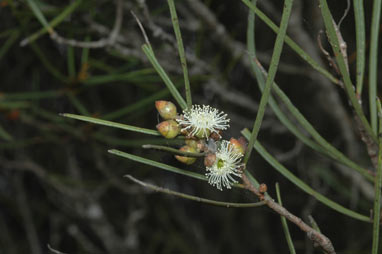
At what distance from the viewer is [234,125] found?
1.92 metres

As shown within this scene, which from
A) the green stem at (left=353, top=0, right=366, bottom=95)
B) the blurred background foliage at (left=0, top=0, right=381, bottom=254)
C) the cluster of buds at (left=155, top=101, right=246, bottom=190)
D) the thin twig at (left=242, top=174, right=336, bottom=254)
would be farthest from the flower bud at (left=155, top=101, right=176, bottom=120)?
the blurred background foliage at (left=0, top=0, right=381, bottom=254)

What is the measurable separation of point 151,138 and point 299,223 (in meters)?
0.83

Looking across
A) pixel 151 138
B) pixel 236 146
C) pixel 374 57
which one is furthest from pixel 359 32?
pixel 151 138

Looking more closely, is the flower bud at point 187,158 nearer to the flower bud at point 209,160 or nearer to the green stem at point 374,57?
the flower bud at point 209,160

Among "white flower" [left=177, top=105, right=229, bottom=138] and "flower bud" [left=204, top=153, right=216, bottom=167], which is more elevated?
"white flower" [left=177, top=105, right=229, bottom=138]

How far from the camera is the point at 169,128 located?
50cm

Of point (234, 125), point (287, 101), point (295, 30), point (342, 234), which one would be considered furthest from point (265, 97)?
point (342, 234)

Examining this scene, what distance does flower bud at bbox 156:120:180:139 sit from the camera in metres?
0.49

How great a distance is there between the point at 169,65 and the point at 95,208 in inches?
27.2

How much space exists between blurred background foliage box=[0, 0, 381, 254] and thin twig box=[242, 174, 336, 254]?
0.59m

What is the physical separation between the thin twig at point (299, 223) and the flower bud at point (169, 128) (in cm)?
9

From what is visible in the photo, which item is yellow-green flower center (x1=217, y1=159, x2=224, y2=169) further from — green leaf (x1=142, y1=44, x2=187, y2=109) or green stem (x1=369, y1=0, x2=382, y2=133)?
green stem (x1=369, y1=0, x2=382, y2=133)

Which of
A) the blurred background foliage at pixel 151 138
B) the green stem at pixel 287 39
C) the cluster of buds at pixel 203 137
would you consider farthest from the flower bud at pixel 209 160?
the blurred background foliage at pixel 151 138

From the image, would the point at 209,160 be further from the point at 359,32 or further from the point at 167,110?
the point at 359,32
